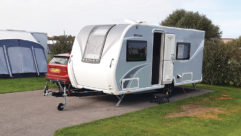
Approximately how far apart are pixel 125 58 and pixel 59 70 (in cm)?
300

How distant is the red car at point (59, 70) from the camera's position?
9.64m

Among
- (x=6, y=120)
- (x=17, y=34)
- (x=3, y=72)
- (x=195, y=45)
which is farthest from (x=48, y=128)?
(x=17, y=34)

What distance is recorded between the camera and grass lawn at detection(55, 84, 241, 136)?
5.82 meters

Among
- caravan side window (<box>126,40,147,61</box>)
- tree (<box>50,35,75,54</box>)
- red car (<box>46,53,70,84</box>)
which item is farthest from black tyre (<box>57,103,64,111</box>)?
tree (<box>50,35,75,54</box>)

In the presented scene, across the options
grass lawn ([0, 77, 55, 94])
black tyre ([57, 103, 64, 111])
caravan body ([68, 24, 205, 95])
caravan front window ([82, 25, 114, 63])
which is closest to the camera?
black tyre ([57, 103, 64, 111])

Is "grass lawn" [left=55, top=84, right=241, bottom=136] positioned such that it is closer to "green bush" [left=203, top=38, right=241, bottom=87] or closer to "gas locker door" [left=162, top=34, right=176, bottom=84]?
"gas locker door" [left=162, top=34, right=176, bottom=84]

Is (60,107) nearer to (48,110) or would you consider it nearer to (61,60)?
(48,110)

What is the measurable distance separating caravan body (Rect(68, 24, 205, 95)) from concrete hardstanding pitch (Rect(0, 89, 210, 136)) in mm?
633

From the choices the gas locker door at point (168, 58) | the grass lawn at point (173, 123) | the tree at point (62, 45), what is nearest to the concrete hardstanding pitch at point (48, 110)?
the grass lawn at point (173, 123)

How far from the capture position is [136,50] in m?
8.51

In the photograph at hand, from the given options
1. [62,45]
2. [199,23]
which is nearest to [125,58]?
[62,45]

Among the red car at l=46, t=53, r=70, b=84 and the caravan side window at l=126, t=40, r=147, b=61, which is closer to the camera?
the caravan side window at l=126, t=40, r=147, b=61

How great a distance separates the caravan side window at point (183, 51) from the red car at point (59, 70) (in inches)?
174

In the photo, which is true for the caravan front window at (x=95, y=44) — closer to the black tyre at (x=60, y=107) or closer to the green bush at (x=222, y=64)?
the black tyre at (x=60, y=107)
